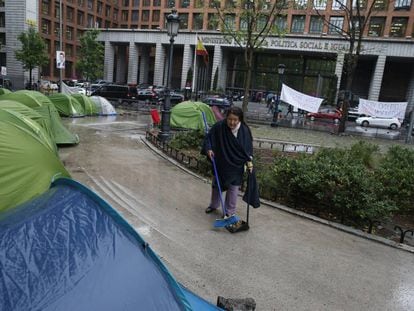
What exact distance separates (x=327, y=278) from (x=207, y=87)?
1945 inches

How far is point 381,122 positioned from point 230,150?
27.5 meters

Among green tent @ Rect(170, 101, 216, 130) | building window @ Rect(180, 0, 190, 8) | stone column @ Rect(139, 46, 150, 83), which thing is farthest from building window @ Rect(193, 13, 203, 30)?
green tent @ Rect(170, 101, 216, 130)

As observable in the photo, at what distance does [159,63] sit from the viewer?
52844 millimetres

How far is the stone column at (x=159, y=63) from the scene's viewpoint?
172 feet

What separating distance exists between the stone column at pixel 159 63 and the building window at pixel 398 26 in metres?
30.1

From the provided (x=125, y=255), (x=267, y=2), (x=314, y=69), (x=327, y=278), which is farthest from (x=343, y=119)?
(x=314, y=69)

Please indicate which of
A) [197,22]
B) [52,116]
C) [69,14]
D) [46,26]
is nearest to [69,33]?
[69,14]

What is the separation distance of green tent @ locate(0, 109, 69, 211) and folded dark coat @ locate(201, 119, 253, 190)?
2.26 meters

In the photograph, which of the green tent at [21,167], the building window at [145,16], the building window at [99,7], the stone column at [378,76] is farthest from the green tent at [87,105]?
the building window at [99,7]

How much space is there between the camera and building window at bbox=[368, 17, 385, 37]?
46.2m

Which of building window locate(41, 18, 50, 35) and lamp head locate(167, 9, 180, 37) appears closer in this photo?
lamp head locate(167, 9, 180, 37)

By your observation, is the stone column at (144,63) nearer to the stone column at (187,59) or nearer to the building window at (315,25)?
the stone column at (187,59)

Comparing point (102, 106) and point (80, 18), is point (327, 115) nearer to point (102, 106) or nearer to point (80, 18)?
point (102, 106)

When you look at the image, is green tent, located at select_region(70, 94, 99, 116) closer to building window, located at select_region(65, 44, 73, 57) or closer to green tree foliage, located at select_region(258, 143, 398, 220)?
green tree foliage, located at select_region(258, 143, 398, 220)
